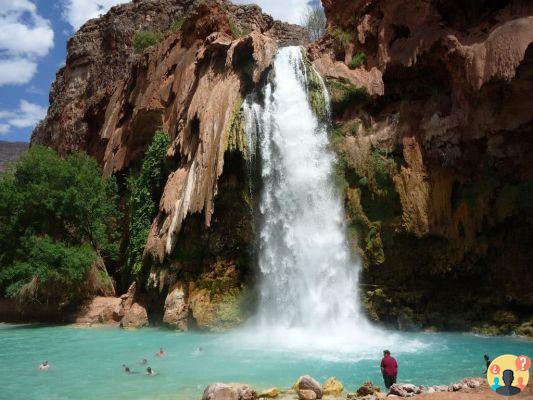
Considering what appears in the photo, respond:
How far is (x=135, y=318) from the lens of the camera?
68.0ft

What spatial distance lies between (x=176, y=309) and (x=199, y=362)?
260 inches

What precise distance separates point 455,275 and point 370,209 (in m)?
4.26

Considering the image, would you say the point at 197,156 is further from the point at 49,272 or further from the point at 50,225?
the point at 50,225

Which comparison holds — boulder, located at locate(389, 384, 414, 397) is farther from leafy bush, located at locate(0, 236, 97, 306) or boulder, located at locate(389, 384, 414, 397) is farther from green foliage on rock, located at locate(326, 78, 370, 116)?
leafy bush, located at locate(0, 236, 97, 306)

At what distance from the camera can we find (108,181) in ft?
97.8

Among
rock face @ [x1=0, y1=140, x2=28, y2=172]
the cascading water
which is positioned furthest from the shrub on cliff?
rock face @ [x1=0, y1=140, x2=28, y2=172]

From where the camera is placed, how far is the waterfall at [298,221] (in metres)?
18.9

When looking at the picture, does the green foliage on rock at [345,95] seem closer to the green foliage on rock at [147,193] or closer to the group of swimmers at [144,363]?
the green foliage on rock at [147,193]

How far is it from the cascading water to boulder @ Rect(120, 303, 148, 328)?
536cm

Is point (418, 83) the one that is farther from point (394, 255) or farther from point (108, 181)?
point (108, 181)

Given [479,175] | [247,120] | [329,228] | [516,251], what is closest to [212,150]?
[247,120]

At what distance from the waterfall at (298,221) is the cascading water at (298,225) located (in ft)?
0.13

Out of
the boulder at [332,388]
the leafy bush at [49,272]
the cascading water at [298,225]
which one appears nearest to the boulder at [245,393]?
the boulder at [332,388]

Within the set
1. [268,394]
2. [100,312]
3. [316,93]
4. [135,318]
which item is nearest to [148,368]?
[268,394]
